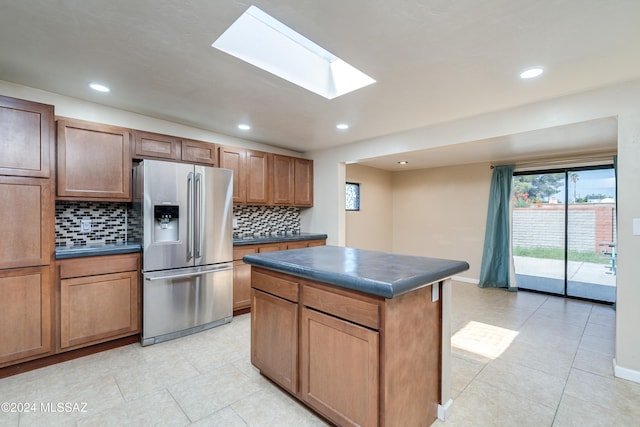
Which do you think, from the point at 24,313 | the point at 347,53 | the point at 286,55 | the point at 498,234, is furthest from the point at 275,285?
the point at 498,234

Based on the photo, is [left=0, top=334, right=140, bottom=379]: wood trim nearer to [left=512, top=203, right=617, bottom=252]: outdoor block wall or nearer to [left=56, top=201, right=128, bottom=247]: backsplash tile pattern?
[left=56, top=201, right=128, bottom=247]: backsplash tile pattern

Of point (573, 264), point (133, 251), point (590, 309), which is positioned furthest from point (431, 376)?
point (573, 264)

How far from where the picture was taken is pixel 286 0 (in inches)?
57.4

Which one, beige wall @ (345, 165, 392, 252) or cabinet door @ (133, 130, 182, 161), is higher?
cabinet door @ (133, 130, 182, 161)

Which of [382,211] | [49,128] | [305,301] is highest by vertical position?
[49,128]

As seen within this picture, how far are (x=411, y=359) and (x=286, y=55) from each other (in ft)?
7.65

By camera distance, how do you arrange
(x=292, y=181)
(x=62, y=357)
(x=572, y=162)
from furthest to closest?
(x=292, y=181), (x=572, y=162), (x=62, y=357)

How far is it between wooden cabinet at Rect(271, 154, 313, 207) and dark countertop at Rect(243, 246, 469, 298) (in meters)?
2.21

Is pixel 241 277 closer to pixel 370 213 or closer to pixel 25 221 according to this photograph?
pixel 25 221

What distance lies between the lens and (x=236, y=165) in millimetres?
3887

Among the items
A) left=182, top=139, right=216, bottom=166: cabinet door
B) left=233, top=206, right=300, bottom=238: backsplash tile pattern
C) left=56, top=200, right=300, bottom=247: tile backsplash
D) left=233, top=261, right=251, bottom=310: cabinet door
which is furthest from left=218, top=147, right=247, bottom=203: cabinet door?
left=56, top=200, right=300, bottom=247: tile backsplash

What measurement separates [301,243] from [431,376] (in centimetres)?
282

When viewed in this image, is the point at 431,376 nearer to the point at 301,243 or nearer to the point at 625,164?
the point at 625,164

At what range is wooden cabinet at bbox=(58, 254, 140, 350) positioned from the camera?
2.48 meters
